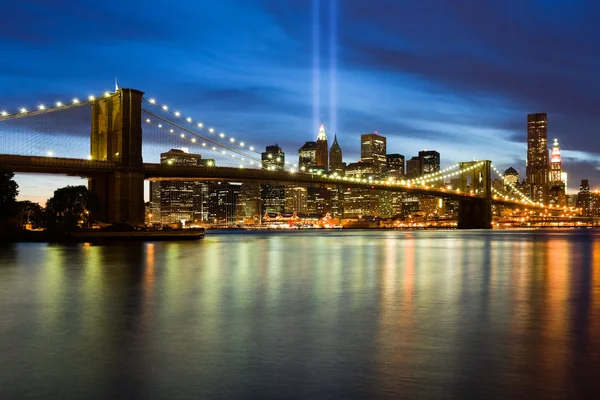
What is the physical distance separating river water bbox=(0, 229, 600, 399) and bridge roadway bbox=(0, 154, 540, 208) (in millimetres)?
39272

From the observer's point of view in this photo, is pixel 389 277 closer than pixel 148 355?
No

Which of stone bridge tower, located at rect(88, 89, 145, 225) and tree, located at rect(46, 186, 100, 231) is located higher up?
stone bridge tower, located at rect(88, 89, 145, 225)

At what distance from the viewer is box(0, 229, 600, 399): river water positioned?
8055mm

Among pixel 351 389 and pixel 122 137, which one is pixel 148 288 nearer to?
pixel 351 389

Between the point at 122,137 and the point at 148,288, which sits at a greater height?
the point at 122,137

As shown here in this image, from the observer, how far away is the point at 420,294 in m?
18.4

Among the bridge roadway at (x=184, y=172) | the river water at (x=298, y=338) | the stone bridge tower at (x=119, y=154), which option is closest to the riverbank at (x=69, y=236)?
the stone bridge tower at (x=119, y=154)

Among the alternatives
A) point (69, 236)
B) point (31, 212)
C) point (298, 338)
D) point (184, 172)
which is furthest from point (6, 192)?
point (298, 338)

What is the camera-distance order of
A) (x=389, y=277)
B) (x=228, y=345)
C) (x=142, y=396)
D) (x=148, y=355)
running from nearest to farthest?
1. (x=142, y=396)
2. (x=148, y=355)
3. (x=228, y=345)
4. (x=389, y=277)

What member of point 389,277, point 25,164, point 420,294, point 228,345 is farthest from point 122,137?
point 228,345

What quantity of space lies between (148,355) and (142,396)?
2.28 m

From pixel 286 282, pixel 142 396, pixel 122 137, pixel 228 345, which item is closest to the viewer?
pixel 142 396

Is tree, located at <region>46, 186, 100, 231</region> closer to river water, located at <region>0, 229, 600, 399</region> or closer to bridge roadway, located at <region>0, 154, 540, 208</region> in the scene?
bridge roadway, located at <region>0, 154, 540, 208</region>

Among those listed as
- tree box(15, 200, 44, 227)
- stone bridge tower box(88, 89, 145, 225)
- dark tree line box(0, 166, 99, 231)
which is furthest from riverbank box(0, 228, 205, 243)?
tree box(15, 200, 44, 227)
